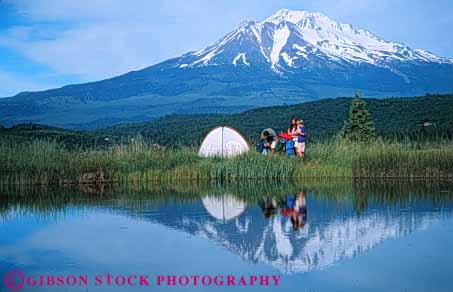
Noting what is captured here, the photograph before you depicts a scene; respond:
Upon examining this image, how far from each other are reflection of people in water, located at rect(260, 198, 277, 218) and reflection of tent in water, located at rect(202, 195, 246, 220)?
1.34 feet

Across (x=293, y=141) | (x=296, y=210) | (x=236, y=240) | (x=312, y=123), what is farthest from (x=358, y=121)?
(x=236, y=240)

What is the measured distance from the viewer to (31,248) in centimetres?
962

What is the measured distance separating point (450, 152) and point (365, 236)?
36.8 feet

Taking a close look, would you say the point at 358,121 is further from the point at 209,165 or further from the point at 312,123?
the point at 312,123

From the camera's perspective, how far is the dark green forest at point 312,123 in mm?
44719

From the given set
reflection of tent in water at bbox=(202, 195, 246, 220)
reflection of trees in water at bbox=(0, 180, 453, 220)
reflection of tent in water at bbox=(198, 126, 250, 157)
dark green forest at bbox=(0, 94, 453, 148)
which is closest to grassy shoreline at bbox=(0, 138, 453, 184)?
reflection of trees in water at bbox=(0, 180, 453, 220)

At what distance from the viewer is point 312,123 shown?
59500 millimetres

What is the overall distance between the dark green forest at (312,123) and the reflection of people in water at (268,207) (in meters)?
27.1

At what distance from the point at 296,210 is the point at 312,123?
47.3m

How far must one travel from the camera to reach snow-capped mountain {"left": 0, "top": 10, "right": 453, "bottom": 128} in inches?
5000

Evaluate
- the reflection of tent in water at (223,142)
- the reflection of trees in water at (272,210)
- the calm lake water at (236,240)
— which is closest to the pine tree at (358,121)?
the reflection of tent in water at (223,142)

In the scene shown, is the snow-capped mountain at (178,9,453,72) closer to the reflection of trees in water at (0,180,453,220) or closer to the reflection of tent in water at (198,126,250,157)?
the reflection of tent in water at (198,126,250,157)

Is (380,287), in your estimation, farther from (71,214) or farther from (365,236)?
(71,214)

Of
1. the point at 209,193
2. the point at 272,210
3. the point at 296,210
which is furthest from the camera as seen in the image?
the point at 209,193
